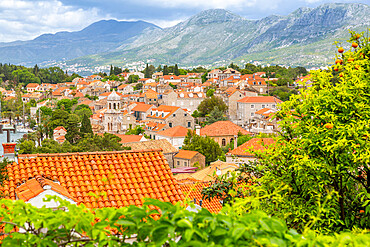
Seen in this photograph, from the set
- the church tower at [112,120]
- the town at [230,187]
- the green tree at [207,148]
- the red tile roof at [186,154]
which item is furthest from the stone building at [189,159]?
the church tower at [112,120]

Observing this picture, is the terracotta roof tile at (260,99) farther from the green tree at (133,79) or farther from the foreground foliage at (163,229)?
the foreground foliage at (163,229)

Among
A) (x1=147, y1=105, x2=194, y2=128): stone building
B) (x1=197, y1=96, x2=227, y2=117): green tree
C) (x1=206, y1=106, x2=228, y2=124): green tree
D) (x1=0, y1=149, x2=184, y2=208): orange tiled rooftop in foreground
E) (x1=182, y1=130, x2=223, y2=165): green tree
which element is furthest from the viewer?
(x1=197, y1=96, x2=227, y2=117): green tree

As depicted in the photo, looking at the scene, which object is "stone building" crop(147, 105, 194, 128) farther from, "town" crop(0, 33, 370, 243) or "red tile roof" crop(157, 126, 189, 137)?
"town" crop(0, 33, 370, 243)

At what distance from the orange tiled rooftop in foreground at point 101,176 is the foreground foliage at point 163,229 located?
4.50m

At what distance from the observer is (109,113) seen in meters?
77.8

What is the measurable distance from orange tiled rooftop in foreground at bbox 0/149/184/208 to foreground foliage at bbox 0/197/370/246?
4500 mm

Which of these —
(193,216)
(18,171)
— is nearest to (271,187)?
(193,216)

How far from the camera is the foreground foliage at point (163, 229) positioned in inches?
105

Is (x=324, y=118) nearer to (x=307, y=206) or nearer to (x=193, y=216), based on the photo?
(x=307, y=206)

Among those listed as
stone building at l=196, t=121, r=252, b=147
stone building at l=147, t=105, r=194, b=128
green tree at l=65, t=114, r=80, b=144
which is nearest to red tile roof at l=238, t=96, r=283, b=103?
Answer: stone building at l=147, t=105, r=194, b=128

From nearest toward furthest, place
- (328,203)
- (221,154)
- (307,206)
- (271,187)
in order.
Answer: (328,203), (307,206), (271,187), (221,154)

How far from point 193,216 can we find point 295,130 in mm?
3979

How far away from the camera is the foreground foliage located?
8.77 feet

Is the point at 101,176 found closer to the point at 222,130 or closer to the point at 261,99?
the point at 222,130
